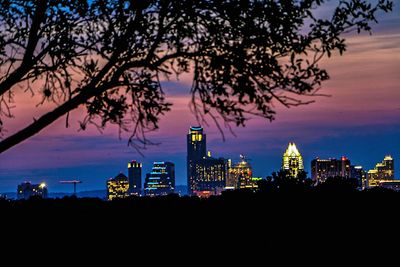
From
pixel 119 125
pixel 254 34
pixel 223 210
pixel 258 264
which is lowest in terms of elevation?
pixel 258 264

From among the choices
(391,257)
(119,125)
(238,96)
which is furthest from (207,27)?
(391,257)

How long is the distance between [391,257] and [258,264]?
90.6 inches

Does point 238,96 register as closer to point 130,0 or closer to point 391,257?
point 130,0

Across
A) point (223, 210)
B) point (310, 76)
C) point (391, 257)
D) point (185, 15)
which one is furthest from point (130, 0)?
point (391, 257)

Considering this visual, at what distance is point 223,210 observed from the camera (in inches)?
598

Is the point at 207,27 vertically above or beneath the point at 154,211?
above

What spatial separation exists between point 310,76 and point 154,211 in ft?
12.7

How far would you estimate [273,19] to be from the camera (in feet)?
44.7

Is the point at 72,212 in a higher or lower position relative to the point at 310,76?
lower

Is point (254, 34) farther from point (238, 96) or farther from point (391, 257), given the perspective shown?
point (391, 257)

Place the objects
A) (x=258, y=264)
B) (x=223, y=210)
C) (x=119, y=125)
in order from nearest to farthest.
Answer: (x=258, y=264) → (x=119, y=125) → (x=223, y=210)

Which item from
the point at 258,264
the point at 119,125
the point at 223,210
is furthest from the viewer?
the point at 223,210

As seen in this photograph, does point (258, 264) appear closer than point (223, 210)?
Yes

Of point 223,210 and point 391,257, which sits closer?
point 391,257
